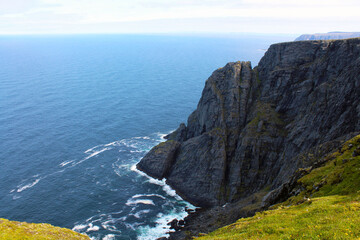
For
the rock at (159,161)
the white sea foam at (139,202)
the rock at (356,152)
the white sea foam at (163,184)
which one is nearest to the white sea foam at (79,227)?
the white sea foam at (139,202)

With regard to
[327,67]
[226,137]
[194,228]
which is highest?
[327,67]

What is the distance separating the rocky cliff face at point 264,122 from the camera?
75438mm

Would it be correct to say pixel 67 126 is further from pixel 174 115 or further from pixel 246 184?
pixel 246 184

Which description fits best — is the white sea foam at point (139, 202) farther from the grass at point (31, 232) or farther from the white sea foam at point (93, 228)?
the grass at point (31, 232)

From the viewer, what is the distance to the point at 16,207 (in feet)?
265

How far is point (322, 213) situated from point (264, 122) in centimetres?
6687

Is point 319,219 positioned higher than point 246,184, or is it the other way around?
point 319,219

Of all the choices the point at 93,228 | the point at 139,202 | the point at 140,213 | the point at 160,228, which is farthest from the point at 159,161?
the point at 93,228

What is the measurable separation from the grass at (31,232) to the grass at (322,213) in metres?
24.6

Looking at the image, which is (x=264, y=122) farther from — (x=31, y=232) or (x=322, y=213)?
(x=31, y=232)

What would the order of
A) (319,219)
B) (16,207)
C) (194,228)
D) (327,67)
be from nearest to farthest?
1. (319,219)
2. (194,228)
3. (16,207)
4. (327,67)

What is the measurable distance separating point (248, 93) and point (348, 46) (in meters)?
35.2

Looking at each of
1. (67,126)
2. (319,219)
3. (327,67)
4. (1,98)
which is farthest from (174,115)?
(319,219)

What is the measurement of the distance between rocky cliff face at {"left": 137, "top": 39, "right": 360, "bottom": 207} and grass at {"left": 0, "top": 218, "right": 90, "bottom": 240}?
48827 millimetres
